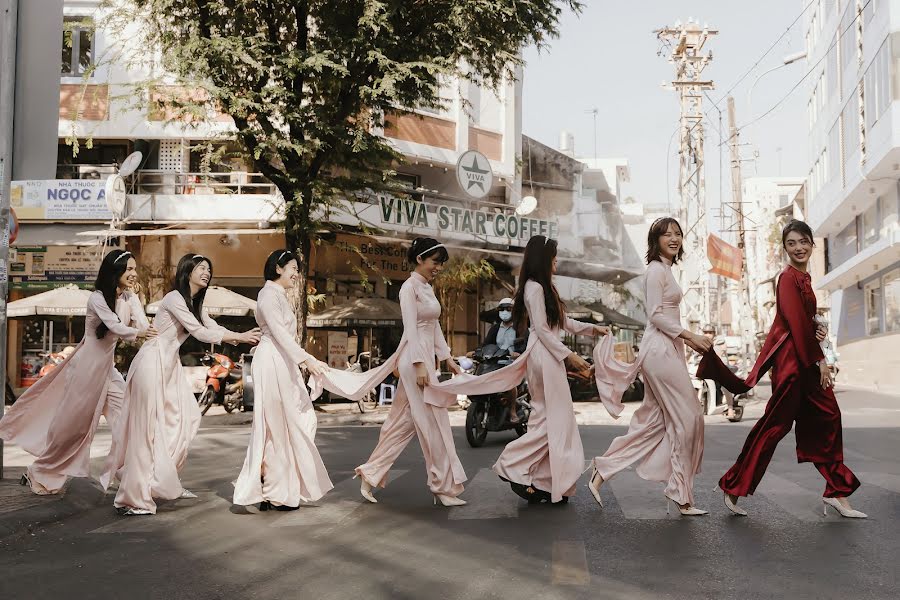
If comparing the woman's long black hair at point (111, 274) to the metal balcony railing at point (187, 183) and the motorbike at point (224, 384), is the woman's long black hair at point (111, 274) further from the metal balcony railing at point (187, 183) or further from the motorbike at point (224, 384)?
the metal balcony railing at point (187, 183)

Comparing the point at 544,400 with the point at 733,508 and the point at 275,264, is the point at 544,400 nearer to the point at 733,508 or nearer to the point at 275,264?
the point at 733,508

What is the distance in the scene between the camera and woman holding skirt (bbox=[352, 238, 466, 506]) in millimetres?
6590

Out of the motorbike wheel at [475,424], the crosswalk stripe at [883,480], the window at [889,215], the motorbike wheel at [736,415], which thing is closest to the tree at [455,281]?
the motorbike wheel at [736,415]

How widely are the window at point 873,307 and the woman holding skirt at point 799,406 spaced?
104ft

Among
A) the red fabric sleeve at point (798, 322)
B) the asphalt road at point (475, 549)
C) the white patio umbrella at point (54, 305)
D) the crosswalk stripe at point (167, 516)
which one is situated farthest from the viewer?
the white patio umbrella at point (54, 305)


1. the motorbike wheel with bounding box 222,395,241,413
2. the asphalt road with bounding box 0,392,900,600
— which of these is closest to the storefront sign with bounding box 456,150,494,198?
the motorbike wheel with bounding box 222,395,241,413

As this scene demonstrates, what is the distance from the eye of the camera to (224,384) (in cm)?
1767

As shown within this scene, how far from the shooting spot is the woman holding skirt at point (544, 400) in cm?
627

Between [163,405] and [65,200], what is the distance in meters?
16.8

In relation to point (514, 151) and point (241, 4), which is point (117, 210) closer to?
point (241, 4)

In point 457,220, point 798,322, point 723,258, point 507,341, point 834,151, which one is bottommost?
point 507,341

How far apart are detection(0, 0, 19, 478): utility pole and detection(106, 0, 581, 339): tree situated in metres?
7.70

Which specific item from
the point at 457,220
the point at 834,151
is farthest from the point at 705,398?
the point at 834,151

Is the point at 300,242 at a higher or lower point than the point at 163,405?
higher
